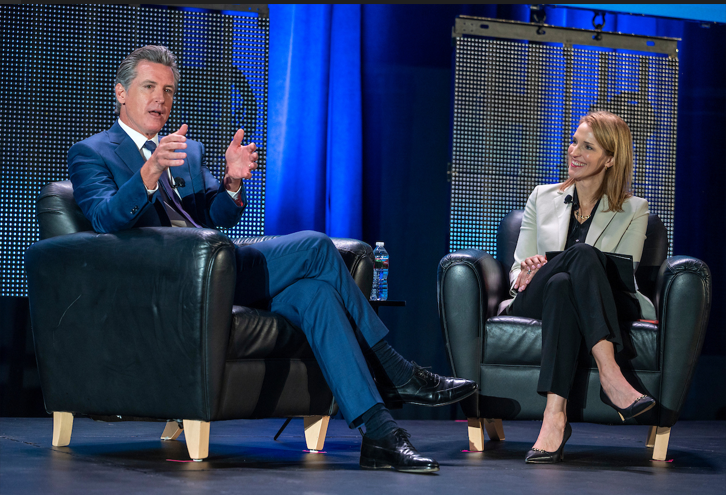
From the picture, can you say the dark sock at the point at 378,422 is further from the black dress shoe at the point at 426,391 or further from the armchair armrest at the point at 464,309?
the armchair armrest at the point at 464,309

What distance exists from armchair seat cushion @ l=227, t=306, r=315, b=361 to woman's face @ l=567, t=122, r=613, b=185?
1.35 meters

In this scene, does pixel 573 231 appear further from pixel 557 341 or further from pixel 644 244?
pixel 557 341

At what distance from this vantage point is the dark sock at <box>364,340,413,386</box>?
242 centimetres

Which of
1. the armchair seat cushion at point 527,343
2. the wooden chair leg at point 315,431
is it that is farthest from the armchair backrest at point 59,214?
the armchair seat cushion at point 527,343

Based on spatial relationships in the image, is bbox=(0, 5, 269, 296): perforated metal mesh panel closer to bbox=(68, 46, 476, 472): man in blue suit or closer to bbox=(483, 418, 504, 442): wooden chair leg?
bbox=(68, 46, 476, 472): man in blue suit

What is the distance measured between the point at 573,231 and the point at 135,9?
90.6 inches

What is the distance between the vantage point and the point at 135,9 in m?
3.88

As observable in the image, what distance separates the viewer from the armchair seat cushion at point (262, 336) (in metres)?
2.36

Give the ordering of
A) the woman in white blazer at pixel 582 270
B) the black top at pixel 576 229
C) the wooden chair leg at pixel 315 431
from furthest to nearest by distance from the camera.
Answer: the black top at pixel 576 229, the wooden chair leg at pixel 315 431, the woman in white blazer at pixel 582 270

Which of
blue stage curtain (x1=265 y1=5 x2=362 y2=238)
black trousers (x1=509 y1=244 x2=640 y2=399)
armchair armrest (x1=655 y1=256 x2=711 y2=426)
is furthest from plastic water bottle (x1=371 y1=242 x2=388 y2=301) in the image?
armchair armrest (x1=655 y1=256 x2=711 y2=426)

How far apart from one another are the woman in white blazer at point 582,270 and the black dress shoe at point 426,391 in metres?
0.29

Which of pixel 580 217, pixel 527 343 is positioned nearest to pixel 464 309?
pixel 527 343

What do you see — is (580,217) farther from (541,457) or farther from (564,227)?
(541,457)

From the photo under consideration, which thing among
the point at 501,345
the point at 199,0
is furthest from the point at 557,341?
the point at 199,0
